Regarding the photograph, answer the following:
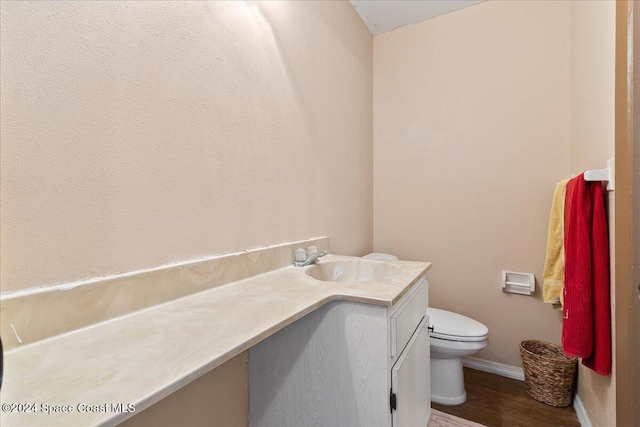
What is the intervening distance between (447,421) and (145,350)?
1554 mm

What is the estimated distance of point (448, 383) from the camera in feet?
5.41

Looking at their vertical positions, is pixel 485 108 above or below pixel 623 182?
above

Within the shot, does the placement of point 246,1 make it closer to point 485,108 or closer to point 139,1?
point 139,1

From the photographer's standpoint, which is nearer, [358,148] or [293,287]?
[293,287]

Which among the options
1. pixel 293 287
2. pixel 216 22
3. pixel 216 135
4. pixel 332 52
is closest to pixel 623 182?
pixel 293 287

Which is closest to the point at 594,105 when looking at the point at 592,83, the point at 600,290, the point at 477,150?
the point at 592,83

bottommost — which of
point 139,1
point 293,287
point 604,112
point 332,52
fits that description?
point 293,287

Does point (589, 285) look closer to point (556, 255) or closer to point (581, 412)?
point (556, 255)

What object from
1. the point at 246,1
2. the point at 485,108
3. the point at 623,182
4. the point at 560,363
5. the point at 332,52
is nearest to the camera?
the point at 623,182

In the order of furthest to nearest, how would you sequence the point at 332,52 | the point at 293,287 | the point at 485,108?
the point at 485,108
the point at 332,52
the point at 293,287

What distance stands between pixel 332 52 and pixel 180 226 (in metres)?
1.41

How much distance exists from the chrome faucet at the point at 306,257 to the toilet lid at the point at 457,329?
0.81 m

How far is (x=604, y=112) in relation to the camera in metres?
1.21

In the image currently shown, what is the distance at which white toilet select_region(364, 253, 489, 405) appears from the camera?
155cm
